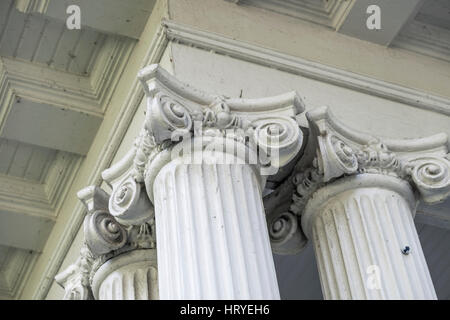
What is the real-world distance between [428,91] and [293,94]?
1.92m

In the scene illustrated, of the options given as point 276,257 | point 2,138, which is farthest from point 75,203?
point 276,257

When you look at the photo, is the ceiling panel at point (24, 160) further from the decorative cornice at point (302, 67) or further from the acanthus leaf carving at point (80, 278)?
the decorative cornice at point (302, 67)

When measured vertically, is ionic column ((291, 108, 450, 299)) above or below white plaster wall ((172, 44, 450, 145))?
below

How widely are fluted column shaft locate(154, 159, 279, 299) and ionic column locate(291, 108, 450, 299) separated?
0.66 m

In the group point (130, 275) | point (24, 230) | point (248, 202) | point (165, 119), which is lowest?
point (248, 202)

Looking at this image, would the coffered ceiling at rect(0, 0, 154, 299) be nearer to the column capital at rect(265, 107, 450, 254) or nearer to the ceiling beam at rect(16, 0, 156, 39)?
the ceiling beam at rect(16, 0, 156, 39)

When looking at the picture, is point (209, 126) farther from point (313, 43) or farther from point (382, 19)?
point (382, 19)

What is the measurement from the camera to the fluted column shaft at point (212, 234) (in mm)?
8297

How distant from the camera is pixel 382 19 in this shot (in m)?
10.9

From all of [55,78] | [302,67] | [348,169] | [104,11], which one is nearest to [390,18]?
[302,67]

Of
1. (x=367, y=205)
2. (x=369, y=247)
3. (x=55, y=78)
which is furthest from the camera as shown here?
(x=55, y=78)

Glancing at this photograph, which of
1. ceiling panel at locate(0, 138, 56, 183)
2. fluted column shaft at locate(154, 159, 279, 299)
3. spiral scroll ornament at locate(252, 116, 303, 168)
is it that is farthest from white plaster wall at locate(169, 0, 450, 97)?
ceiling panel at locate(0, 138, 56, 183)

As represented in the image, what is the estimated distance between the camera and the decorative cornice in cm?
1002

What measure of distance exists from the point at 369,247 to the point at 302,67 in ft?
6.19
